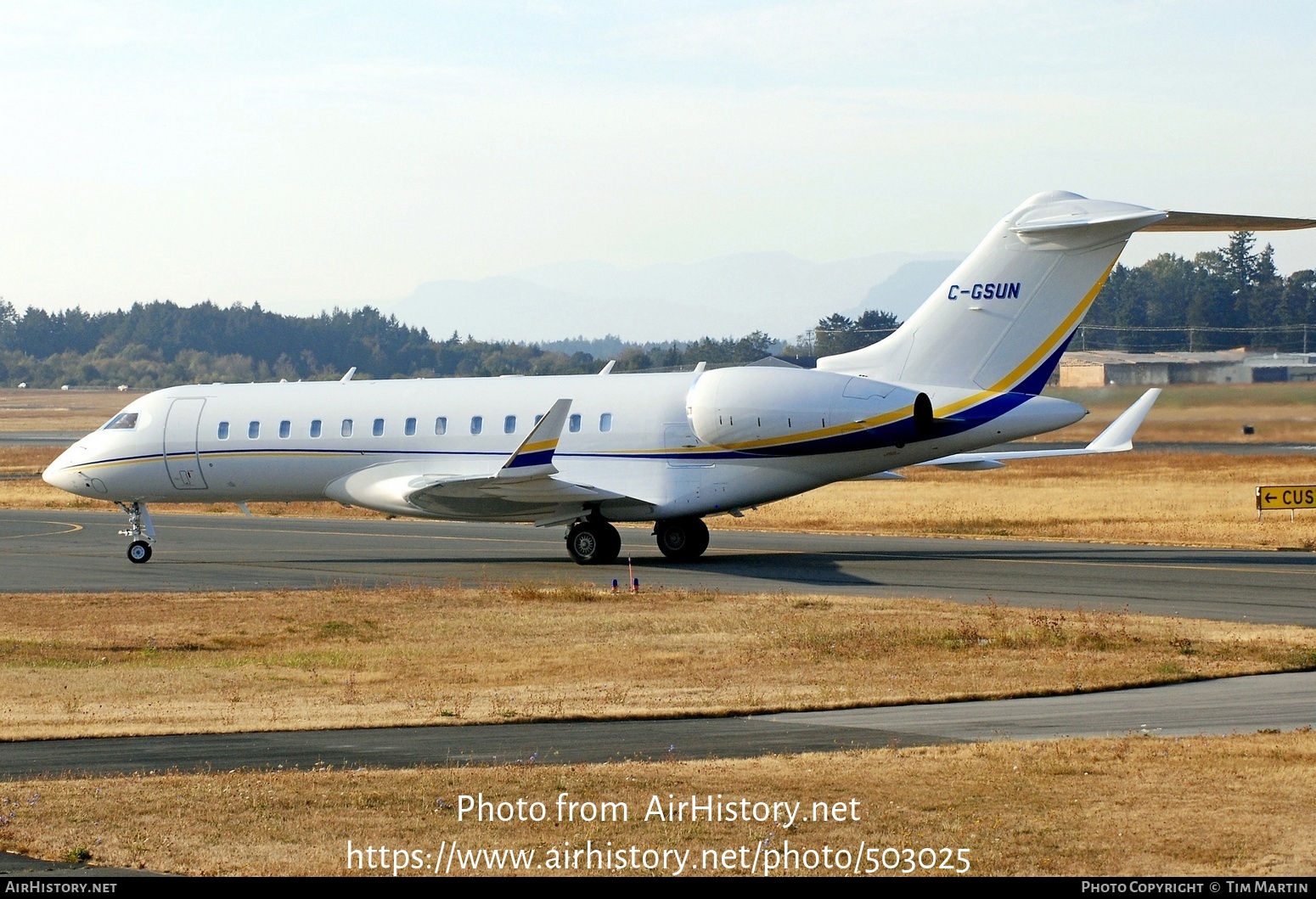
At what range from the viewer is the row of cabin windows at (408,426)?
29.2 metres

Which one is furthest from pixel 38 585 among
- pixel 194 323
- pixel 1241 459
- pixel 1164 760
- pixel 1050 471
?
pixel 194 323

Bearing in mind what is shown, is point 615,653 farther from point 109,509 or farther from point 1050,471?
point 1050,471

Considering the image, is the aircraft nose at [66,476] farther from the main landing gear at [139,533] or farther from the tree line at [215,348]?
the tree line at [215,348]

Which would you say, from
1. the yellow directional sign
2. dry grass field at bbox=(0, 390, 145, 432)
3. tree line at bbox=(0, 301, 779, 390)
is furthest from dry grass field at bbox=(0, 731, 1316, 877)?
tree line at bbox=(0, 301, 779, 390)

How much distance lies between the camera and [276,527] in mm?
40938

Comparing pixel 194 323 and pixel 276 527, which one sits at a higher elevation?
pixel 194 323

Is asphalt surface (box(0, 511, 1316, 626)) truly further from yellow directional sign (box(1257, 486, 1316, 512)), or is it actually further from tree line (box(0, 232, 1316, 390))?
tree line (box(0, 232, 1316, 390))

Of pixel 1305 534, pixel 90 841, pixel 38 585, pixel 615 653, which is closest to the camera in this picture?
pixel 90 841

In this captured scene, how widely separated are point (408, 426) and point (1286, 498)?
2070 cm

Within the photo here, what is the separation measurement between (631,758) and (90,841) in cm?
430

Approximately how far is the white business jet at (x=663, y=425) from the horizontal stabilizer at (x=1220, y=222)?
0.05 meters

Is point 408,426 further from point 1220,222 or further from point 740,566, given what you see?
point 1220,222

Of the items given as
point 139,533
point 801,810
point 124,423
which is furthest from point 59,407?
point 801,810

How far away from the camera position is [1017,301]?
27047 millimetres
